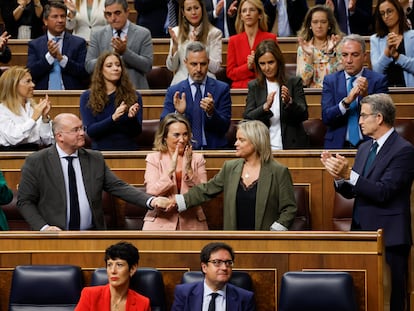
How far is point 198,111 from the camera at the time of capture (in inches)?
245

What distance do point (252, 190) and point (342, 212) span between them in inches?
24.0

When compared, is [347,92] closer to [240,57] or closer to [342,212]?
[342,212]

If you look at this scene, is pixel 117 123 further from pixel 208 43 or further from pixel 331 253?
pixel 331 253

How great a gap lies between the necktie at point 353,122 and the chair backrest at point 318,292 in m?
1.64

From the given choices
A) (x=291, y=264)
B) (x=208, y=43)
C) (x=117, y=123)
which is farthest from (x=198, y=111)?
(x=291, y=264)

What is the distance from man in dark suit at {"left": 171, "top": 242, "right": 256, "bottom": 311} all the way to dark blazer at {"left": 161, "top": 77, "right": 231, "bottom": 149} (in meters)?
1.64

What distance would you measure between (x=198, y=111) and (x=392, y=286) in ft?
5.57

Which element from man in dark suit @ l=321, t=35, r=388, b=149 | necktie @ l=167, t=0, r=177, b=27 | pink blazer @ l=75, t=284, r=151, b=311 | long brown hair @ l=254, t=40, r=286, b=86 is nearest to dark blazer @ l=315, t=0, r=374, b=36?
necktie @ l=167, t=0, r=177, b=27

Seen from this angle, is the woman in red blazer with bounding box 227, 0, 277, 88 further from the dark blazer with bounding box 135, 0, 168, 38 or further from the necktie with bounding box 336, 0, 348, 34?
the dark blazer with bounding box 135, 0, 168, 38

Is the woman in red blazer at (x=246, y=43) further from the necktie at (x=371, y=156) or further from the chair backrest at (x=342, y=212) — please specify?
the necktie at (x=371, y=156)

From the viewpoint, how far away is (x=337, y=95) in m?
6.17

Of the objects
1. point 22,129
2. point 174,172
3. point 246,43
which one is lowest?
point 174,172

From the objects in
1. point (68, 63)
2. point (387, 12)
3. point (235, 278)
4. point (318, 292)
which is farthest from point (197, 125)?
point (318, 292)

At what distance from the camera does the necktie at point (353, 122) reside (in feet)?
20.1
